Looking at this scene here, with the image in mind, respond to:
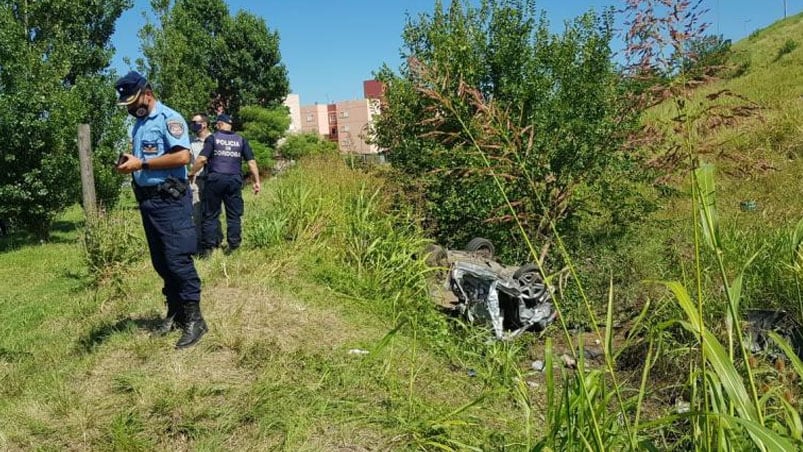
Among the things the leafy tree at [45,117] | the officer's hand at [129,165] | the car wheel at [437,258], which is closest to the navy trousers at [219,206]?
the car wheel at [437,258]

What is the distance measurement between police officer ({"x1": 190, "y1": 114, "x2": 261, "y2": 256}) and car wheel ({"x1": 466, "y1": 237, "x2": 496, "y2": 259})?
2996mm

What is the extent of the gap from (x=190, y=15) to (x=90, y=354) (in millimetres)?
28066

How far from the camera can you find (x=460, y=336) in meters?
5.86

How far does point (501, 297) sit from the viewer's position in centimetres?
647

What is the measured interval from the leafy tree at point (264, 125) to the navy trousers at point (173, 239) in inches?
986

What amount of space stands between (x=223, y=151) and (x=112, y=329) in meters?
2.62

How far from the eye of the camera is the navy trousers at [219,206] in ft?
21.6

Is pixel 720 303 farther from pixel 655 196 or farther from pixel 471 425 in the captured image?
pixel 655 196

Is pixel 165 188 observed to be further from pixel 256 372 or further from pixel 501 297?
pixel 501 297

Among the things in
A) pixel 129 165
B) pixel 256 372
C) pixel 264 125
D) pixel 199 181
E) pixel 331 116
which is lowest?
pixel 256 372

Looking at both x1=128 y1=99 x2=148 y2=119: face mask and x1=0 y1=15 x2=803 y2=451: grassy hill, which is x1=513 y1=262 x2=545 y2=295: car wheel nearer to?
x1=0 y1=15 x2=803 y2=451: grassy hill

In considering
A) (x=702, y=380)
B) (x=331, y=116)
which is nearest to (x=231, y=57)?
(x=702, y=380)

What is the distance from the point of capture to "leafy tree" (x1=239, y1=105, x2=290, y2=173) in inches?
1153

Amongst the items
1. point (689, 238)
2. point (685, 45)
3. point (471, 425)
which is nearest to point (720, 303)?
point (471, 425)
